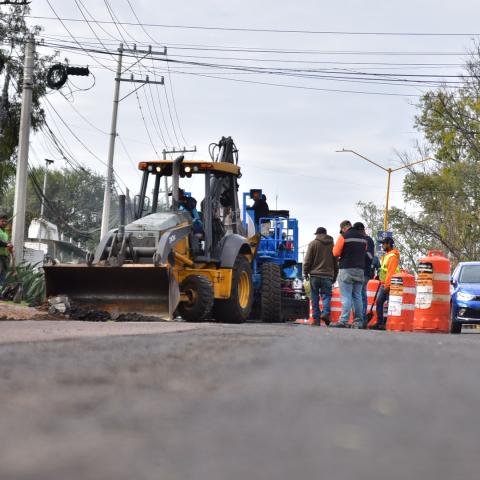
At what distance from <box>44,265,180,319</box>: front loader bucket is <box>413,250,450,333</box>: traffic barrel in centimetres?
442

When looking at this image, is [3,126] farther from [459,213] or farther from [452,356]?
[452,356]

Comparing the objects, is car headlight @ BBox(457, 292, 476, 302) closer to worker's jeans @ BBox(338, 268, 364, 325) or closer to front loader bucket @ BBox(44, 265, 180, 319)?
worker's jeans @ BBox(338, 268, 364, 325)

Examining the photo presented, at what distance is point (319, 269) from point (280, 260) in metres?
3.19

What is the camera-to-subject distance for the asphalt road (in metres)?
2.89

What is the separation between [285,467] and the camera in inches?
114

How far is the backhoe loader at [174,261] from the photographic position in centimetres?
1418

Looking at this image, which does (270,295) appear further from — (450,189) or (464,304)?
(450,189)

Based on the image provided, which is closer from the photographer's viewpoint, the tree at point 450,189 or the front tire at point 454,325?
the front tire at point 454,325

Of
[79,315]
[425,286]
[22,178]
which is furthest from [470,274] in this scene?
[22,178]

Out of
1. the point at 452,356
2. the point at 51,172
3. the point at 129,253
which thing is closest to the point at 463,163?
the point at 129,253

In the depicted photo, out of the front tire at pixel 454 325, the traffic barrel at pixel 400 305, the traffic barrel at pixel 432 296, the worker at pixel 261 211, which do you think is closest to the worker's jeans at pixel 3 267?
the worker at pixel 261 211

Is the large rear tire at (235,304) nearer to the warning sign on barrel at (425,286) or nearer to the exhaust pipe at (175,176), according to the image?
the exhaust pipe at (175,176)

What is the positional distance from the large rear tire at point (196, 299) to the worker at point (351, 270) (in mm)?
2832

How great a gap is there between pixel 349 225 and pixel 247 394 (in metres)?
13.2
